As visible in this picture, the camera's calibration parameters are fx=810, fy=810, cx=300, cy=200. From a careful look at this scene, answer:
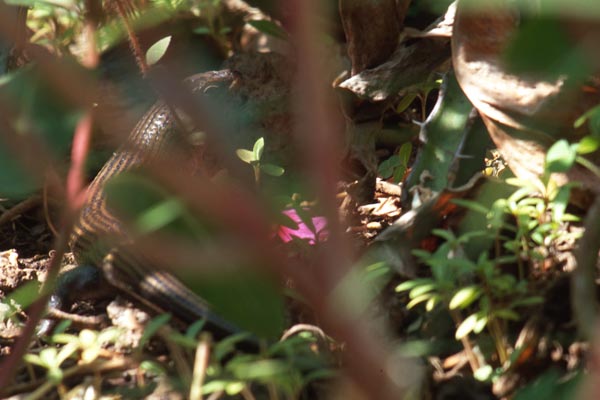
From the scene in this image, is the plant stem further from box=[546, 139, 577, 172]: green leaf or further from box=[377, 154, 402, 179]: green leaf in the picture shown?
box=[377, 154, 402, 179]: green leaf

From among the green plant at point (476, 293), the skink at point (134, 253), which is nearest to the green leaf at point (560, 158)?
the green plant at point (476, 293)

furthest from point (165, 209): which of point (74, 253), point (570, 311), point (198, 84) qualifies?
point (198, 84)

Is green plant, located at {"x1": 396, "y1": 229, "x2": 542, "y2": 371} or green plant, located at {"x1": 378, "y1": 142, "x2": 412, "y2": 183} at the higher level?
green plant, located at {"x1": 396, "y1": 229, "x2": 542, "y2": 371}

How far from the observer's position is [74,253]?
14.6ft

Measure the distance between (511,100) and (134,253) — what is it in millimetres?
1780

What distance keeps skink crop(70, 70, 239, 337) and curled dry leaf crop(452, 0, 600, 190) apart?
37.3 inches

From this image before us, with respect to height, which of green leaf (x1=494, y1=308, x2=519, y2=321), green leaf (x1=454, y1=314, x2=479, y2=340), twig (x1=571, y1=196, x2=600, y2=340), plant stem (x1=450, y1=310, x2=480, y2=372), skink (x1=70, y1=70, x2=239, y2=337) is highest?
twig (x1=571, y1=196, x2=600, y2=340)

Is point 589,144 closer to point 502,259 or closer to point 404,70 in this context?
point 502,259

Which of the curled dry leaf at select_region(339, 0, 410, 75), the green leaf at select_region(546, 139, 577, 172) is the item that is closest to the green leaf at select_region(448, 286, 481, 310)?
the green leaf at select_region(546, 139, 577, 172)

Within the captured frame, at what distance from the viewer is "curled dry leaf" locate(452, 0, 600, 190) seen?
7.74ft

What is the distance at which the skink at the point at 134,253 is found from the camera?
2850 millimetres

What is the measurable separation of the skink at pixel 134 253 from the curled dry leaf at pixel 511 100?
3.11ft

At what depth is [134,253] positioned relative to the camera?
347 cm

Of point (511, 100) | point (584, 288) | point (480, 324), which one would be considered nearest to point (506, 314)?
point (480, 324)
